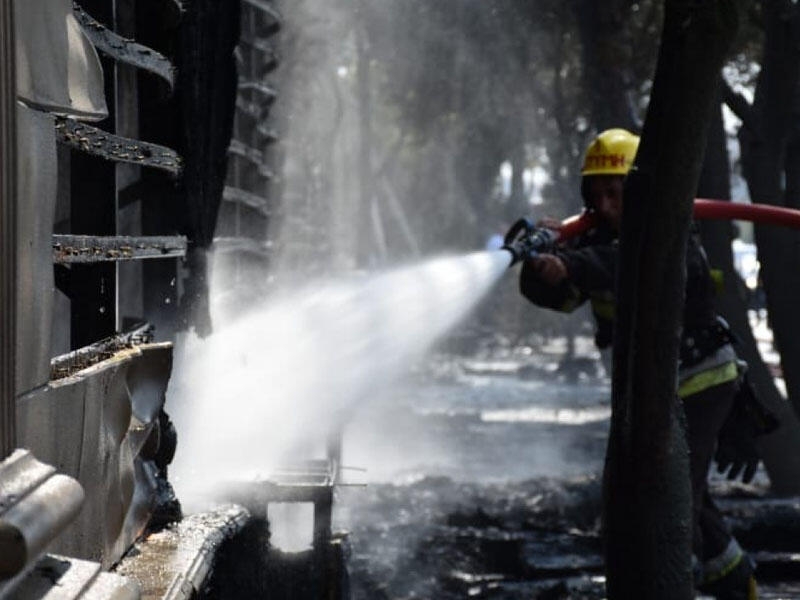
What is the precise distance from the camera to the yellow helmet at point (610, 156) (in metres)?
6.15

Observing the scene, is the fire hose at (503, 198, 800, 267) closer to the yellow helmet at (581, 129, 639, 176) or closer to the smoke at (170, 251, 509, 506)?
the smoke at (170, 251, 509, 506)

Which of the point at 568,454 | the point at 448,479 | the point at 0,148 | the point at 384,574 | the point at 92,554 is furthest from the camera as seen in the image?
the point at 568,454

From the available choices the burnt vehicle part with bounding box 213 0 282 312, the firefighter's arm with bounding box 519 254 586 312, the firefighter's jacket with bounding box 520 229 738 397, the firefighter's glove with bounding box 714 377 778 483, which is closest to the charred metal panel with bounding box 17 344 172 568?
the firefighter's arm with bounding box 519 254 586 312

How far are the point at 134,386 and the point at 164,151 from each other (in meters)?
1.01

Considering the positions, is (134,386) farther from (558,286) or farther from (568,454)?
(568,454)

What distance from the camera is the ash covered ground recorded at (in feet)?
23.2

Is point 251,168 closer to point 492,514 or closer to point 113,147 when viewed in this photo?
point 492,514

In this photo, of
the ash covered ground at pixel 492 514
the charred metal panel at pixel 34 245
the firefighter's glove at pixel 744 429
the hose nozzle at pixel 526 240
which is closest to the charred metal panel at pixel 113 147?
the charred metal panel at pixel 34 245

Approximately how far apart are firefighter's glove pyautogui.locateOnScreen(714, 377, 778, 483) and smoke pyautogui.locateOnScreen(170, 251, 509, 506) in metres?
1.33

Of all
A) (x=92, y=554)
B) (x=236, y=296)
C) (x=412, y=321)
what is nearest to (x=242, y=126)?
(x=236, y=296)

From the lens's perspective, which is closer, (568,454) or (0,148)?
(0,148)

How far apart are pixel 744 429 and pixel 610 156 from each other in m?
1.52

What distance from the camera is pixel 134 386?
14.2 ft

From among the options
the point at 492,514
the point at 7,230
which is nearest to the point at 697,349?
the point at 492,514
